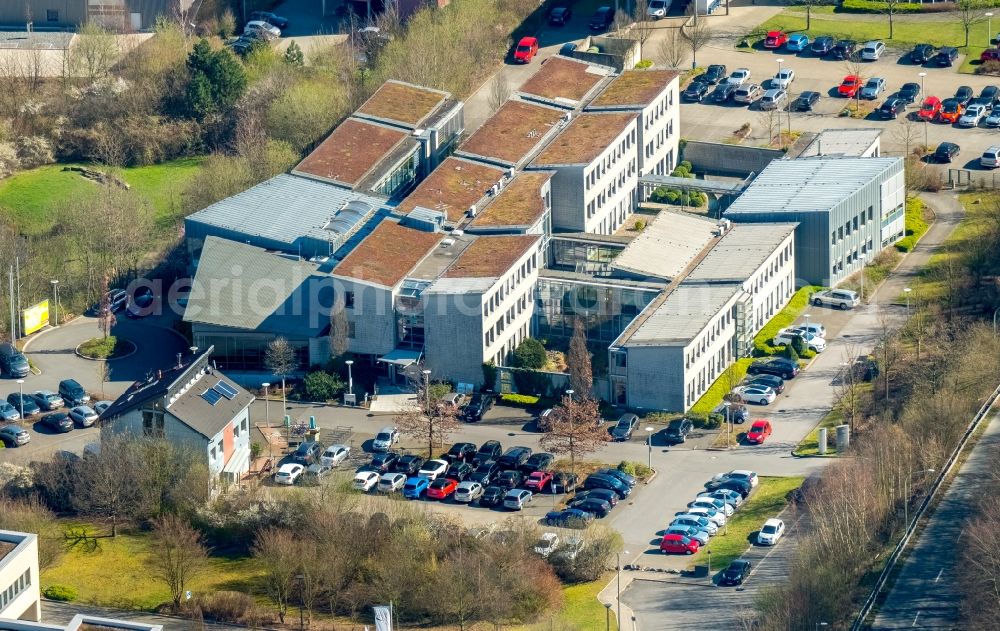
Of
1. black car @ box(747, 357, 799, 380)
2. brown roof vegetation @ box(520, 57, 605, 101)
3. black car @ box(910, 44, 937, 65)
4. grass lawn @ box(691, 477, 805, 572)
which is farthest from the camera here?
black car @ box(910, 44, 937, 65)

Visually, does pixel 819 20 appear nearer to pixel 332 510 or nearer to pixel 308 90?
pixel 308 90

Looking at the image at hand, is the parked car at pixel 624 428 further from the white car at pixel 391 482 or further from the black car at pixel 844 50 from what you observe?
the black car at pixel 844 50

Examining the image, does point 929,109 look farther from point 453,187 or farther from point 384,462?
point 384,462

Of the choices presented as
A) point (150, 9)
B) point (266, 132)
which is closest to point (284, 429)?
point (266, 132)

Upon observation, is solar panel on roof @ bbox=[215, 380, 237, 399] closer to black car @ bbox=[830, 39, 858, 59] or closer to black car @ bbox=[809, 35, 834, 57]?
black car @ bbox=[809, 35, 834, 57]

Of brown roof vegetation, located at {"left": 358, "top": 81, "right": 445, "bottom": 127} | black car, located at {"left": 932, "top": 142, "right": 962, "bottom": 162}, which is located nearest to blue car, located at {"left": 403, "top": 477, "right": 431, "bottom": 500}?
brown roof vegetation, located at {"left": 358, "top": 81, "right": 445, "bottom": 127}

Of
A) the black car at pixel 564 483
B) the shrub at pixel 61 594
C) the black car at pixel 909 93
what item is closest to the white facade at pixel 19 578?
the shrub at pixel 61 594
